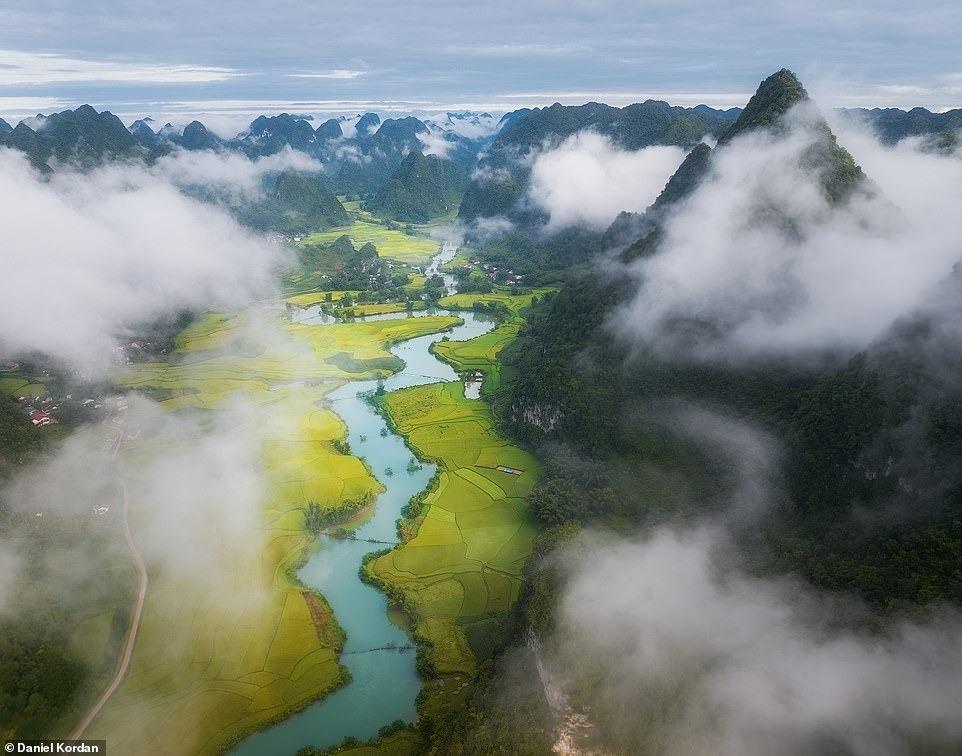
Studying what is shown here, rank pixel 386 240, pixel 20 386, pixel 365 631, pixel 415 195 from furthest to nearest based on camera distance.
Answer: pixel 415 195 → pixel 386 240 → pixel 20 386 → pixel 365 631

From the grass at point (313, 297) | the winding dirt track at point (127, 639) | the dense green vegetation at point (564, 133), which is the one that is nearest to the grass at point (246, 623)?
the winding dirt track at point (127, 639)

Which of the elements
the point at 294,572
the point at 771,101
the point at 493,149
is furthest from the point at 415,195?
the point at 294,572

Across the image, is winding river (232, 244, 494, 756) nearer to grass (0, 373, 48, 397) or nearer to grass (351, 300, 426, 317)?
grass (0, 373, 48, 397)

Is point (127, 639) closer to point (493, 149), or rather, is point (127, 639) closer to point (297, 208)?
point (297, 208)

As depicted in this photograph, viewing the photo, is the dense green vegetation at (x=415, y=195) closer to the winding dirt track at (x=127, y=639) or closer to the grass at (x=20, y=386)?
the grass at (x=20, y=386)

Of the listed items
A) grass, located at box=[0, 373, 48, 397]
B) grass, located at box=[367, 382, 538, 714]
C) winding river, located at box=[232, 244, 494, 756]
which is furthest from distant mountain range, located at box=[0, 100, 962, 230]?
winding river, located at box=[232, 244, 494, 756]
